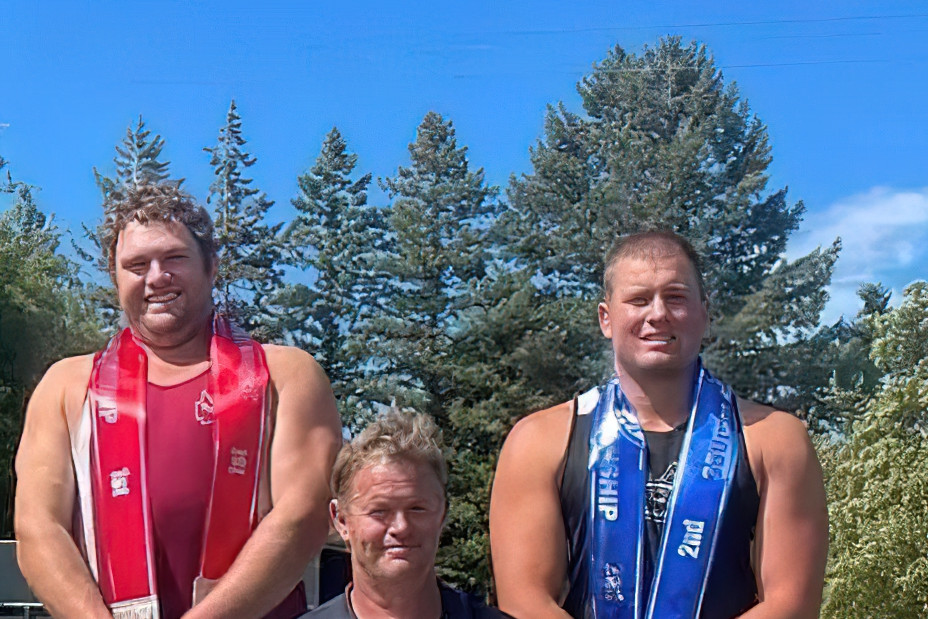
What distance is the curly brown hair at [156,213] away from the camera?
102 inches

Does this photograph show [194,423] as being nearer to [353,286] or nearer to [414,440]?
[414,440]

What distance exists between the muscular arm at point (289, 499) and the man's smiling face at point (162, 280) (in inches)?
8.7

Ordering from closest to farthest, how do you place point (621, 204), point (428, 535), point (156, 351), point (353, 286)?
1. point (428, 535)
2. point (156, 351)
3. point (353, 286)
4. point (621, 204)

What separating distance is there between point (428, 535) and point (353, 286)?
11878mm

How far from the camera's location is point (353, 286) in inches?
546

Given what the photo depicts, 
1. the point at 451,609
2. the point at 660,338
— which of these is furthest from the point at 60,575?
the point at 660,338

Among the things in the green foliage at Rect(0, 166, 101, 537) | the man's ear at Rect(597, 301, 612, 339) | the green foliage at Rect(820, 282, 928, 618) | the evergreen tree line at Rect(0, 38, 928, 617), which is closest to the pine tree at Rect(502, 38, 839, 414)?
the evergreen tree line at Rect(0, 38, 928, 617)

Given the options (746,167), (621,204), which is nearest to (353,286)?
(621,204)

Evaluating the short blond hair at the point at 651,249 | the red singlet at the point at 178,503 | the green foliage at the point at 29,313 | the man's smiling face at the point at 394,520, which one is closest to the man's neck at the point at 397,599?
the man's smiling face at the point at 394,520

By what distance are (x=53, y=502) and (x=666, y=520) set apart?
1.41 metres

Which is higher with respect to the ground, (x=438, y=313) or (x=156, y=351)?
(x=438, y=313)

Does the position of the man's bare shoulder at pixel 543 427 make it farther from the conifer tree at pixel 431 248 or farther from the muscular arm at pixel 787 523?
the conifer tree at pixel 431 248

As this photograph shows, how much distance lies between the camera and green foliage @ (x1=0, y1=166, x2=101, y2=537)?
816 cm

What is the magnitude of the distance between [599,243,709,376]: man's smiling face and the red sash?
864 mm
